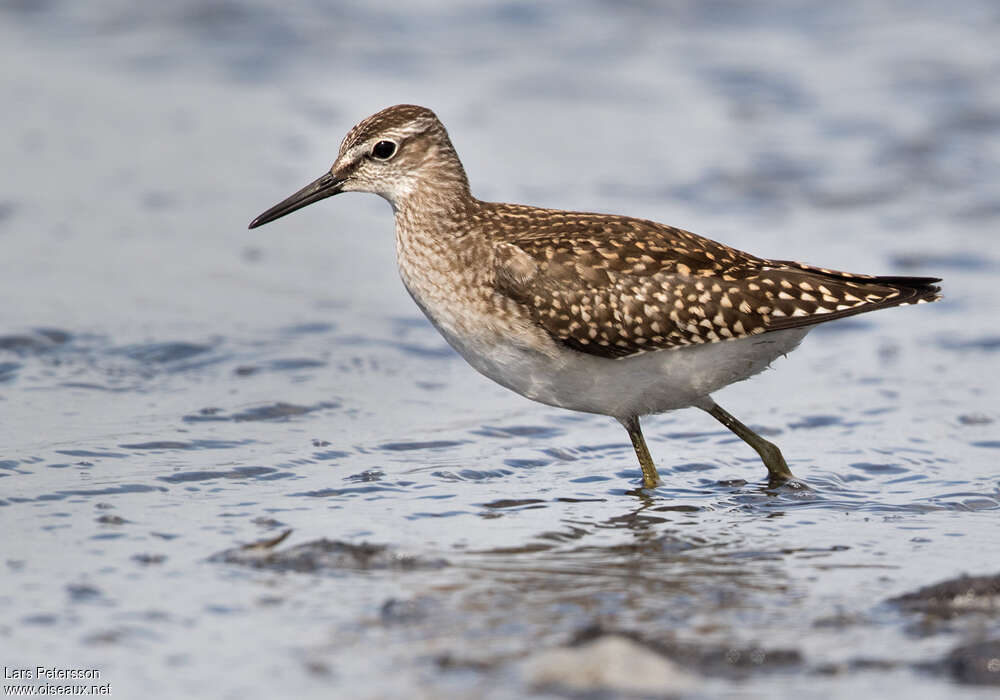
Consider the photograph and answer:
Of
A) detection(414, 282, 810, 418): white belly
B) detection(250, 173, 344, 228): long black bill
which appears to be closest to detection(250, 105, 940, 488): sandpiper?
detection(414, 282, 810, 418): white belly

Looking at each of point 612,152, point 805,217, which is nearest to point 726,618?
point 805,217

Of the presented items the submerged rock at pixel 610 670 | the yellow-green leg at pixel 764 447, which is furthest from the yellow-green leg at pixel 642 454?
the submerged rock at pixel 610 670

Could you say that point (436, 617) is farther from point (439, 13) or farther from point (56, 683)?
point (439, 13)

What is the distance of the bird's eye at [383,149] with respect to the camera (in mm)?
8383

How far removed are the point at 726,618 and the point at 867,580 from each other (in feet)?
2.76

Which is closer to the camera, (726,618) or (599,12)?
(726,618)

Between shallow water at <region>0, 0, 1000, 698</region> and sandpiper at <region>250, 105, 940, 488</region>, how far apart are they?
23.7 inches

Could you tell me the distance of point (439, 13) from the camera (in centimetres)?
1831

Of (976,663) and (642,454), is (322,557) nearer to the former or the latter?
(642,454)

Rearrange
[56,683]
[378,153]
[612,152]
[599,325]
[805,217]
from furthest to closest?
[612,152]
[805,217]
[378,153]
[599,325]
[56,683]

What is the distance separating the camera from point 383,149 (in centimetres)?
A: 840

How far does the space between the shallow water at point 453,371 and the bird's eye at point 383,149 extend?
1.63 m

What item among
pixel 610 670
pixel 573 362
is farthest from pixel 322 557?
pixel 573 362

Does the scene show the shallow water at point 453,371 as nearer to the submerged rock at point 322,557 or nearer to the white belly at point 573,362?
the submerged rock at point 322,557
